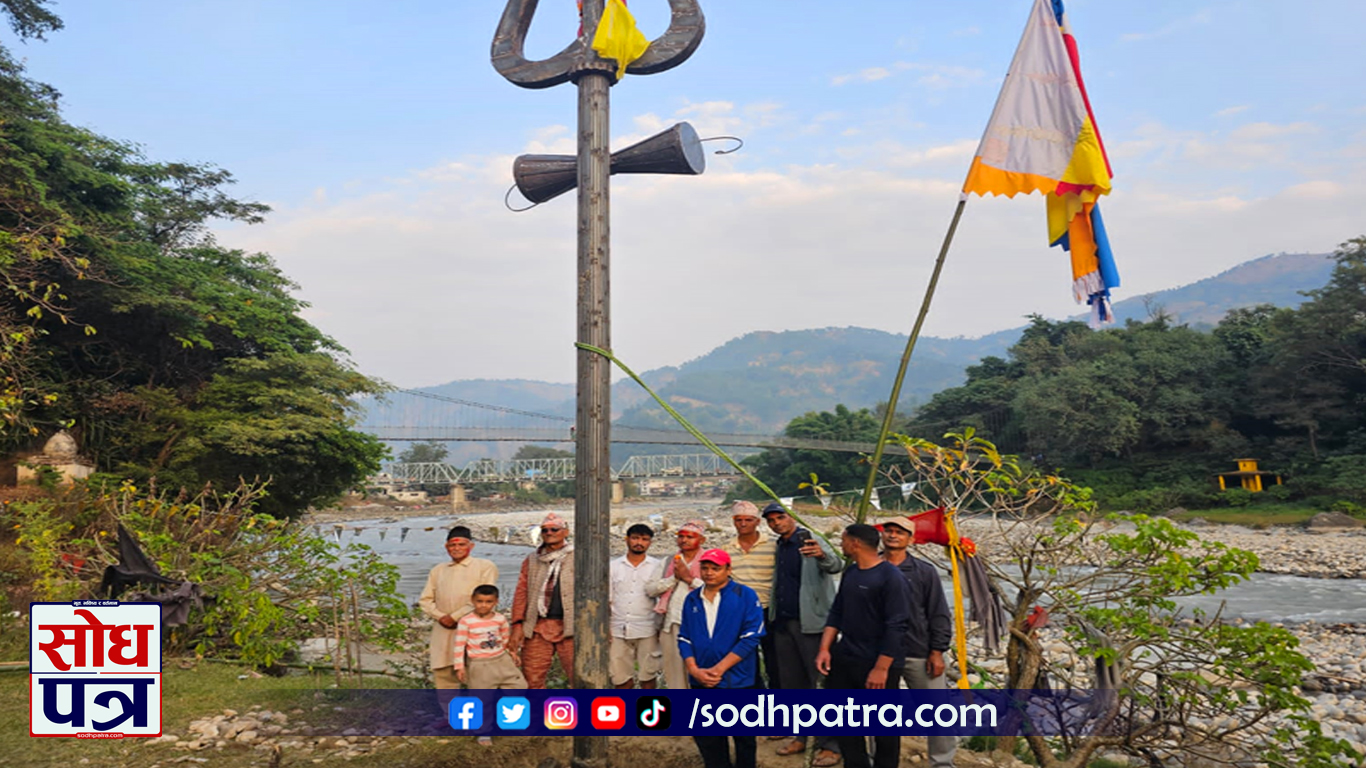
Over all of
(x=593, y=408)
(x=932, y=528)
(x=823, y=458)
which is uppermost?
(x=593, y=408)

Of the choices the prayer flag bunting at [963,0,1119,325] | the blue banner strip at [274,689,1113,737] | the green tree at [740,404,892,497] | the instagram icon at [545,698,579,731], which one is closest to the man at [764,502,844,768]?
the blue banner strip at [274,689,1113,737]

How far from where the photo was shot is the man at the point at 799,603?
4.08 m

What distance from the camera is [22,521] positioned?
7758 mm

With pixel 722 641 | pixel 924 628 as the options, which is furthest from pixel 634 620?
pixel 924 628

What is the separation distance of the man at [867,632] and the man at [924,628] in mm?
130

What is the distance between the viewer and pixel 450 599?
4.38 m

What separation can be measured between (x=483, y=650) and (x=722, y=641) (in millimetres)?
1447

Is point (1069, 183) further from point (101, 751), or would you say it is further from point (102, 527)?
point (102, 527)

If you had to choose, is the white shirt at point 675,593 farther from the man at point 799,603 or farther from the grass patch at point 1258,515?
the grass patch at point 1258,515

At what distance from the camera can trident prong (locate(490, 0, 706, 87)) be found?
4051mm

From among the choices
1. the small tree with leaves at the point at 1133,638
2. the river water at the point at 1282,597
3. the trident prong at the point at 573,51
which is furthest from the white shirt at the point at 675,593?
the river water at the point at 1282,597

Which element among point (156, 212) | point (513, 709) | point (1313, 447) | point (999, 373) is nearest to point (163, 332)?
point (156, 212)

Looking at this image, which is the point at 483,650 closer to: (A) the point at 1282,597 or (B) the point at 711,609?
(B) the point at 711,609

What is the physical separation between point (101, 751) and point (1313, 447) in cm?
3342
